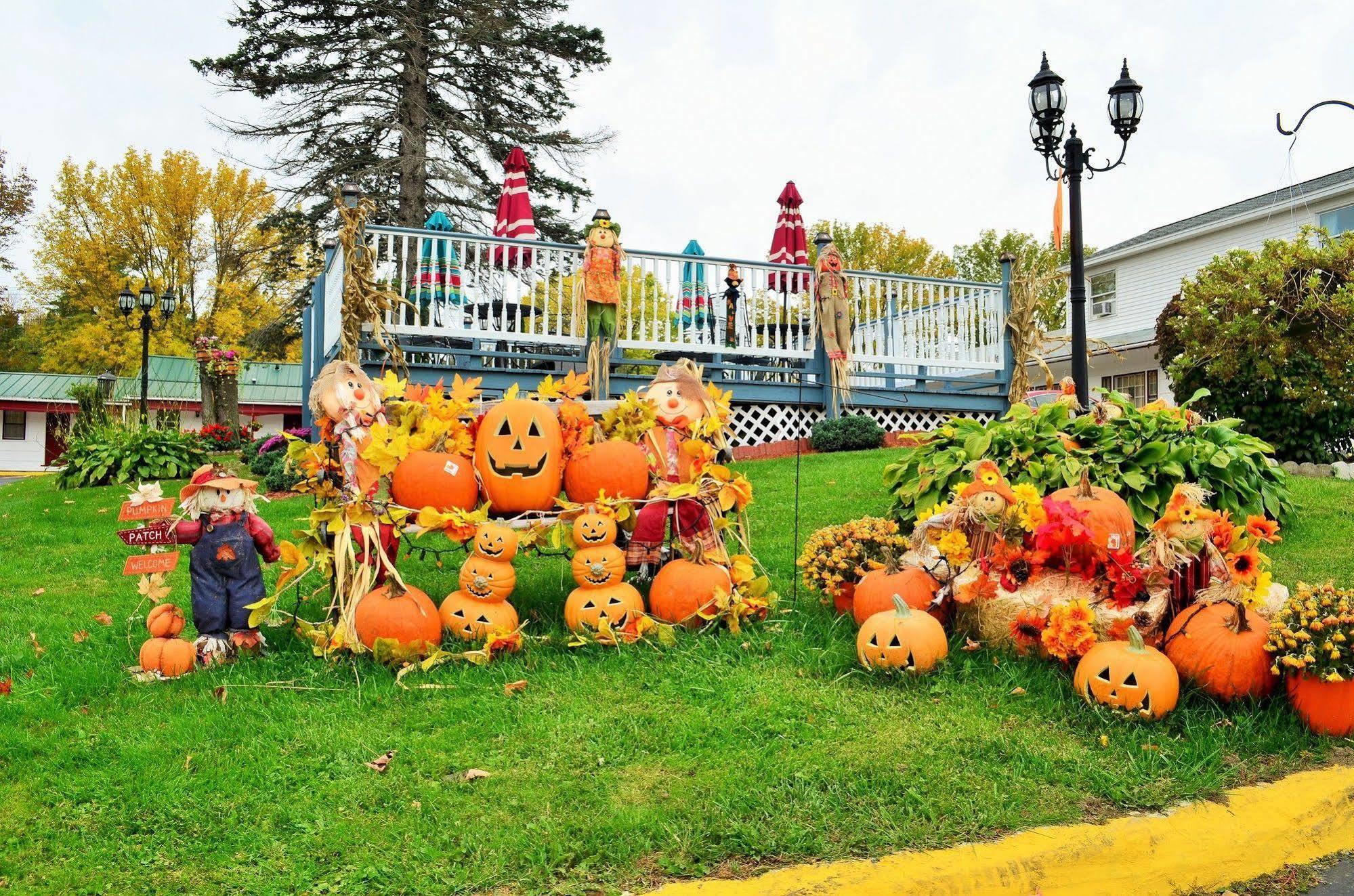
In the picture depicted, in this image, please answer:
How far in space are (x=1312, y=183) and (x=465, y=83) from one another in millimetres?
18801

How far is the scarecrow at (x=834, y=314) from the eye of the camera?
37.4ft

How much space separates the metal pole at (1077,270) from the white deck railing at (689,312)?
376 cm

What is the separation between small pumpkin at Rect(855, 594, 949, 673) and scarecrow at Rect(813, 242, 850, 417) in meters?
7.87

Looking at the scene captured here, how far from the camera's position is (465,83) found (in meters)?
20.5

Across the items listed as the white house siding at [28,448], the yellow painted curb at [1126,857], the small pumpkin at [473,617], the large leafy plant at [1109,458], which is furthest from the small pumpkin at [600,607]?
the white house siding at [28,448]

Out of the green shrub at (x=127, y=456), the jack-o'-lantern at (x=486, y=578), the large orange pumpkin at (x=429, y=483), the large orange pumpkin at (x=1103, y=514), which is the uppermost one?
the green shrub at (x=127, y=456)

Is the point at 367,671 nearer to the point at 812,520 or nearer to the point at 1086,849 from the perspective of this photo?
the point at 1086,849

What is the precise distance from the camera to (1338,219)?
64.2 ft

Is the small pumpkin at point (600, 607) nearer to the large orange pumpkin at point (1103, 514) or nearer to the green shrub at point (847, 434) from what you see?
the large orange pumpkin at point (1103, 514)

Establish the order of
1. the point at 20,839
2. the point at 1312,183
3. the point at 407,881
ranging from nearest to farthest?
the point at 407,881, the point at 20,839, the point at 1312,183

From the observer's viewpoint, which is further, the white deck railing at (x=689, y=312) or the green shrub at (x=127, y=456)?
the green shrub at (x=127, y=456)

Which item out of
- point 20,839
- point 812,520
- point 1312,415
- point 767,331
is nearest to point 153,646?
point 20,839

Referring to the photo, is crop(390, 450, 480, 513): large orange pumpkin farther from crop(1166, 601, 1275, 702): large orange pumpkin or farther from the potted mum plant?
the potted mum plant

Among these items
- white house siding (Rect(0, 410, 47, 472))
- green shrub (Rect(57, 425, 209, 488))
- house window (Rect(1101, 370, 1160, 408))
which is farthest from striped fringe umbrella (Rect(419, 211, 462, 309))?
white house siding (Rect(0, 410, 47, 472))
